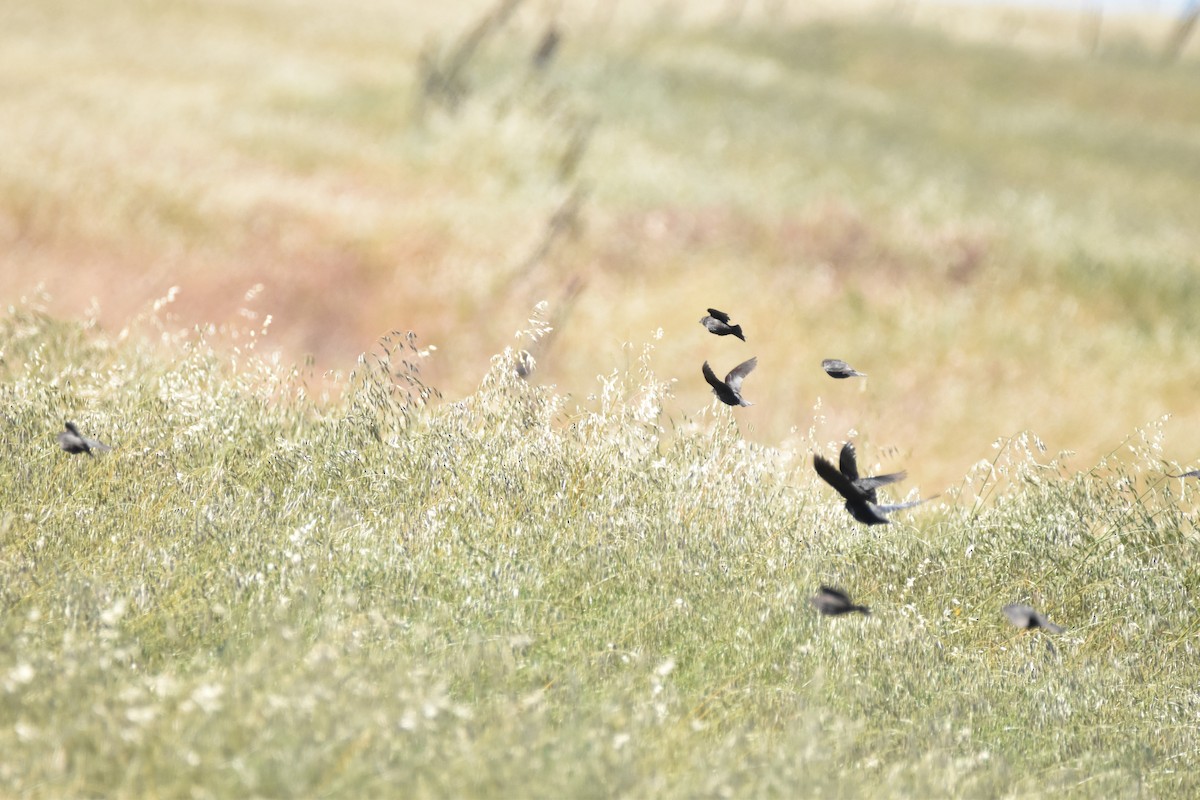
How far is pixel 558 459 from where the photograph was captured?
16.6 ft

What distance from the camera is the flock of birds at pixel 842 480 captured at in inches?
157

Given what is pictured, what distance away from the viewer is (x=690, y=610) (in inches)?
173

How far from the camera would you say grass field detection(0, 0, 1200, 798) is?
3438mm

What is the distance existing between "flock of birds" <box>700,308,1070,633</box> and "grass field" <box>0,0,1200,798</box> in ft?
0.89

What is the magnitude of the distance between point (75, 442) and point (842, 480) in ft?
9.45

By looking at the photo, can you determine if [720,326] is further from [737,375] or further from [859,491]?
[859,491]

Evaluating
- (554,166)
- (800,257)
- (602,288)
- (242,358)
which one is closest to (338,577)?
(242,358)

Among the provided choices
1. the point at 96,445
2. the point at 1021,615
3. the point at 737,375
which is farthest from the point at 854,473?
the point at 96,445

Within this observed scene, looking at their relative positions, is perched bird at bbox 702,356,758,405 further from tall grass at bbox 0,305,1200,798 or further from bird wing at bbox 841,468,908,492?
bird wing at bbox 841,468,908,492

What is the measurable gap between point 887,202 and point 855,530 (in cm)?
910

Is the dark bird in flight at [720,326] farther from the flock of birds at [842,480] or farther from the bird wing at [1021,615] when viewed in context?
the bird wing at [1021,615]

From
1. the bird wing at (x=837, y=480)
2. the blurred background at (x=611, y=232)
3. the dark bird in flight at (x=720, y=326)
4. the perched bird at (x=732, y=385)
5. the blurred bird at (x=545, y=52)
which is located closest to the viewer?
the bird wing at (x=837, y=480)

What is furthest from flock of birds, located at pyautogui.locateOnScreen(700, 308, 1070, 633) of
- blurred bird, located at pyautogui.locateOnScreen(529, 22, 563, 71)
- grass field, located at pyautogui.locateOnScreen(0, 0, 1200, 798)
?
blurred bird, located at pyautogui.locateOnScreen(529, 22, 563, 71)

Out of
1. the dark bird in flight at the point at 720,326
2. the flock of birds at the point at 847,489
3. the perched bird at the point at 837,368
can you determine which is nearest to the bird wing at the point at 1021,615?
the flock of birds at the point at 847,489
